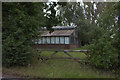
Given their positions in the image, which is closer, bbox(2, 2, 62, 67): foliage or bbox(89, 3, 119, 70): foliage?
bbox(89, 3, 119, 70): foliage

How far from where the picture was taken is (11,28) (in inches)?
302

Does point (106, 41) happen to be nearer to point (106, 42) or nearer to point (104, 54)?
point (106, 42)

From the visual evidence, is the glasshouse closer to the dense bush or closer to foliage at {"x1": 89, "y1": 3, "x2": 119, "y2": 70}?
foliage at {"x1": 89, "y1": 3, "x2": 119, "y2": 70}

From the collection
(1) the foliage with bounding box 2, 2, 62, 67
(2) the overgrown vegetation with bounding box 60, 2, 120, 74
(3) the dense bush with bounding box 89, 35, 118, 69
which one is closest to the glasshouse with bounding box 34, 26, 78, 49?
(1) the foliage with bounding box 2, 2, 62, 67

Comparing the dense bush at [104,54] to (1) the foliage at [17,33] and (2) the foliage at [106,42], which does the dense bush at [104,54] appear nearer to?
(2) the foliage at [106,42]

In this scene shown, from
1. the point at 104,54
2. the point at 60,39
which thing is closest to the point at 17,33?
the point at 104,54

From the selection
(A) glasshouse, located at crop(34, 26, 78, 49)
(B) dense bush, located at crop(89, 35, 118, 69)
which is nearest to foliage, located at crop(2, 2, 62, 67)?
(B) dense bush, located at crop(89, 35, 118, 69)

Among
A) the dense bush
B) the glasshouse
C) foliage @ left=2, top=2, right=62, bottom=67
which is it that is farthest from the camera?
the glasshouse

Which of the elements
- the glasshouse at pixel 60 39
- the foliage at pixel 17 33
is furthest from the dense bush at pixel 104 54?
the glasshouse at pixel 60 39

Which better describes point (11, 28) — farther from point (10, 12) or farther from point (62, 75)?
point (62, 75)

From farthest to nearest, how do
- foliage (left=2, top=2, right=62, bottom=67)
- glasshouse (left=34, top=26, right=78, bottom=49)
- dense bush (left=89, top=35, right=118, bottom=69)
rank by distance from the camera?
glasshouse (left=34, top=26, right=78, bottom=49) < foliage (left=2, top=2, right=62, bottom=67) < dense bush (left=89, top=35, right=118, bottom=69)

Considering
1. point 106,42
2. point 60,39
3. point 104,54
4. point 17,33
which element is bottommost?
point 104,54

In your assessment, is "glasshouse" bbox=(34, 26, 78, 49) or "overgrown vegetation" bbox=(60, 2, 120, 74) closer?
"overgrown vegetation" bbox=(60, 2, 120, 74)

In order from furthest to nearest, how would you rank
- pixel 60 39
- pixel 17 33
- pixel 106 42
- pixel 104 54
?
pixel 60 39, pixel 17 33, pixel 106 42, pixel 104 54
